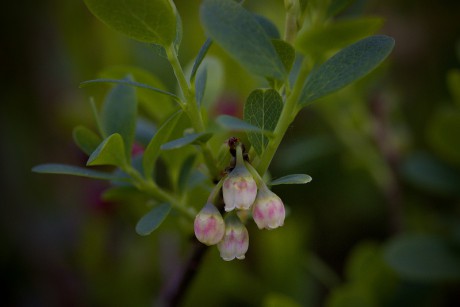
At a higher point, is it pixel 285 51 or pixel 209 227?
pixel 285 51

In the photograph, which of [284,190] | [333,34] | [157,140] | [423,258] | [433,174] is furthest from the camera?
[284,190]

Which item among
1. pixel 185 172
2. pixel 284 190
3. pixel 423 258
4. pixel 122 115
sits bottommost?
pixel 284 190

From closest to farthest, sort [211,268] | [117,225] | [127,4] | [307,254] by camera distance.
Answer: [127,4]
[211,268]
[307,254]
[117,225]

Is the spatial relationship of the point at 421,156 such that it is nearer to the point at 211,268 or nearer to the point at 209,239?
the point at 211,268

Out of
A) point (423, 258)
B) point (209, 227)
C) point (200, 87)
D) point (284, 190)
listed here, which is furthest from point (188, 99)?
point (284, 190)

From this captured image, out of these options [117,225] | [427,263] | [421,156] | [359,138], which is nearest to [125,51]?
[117,225]

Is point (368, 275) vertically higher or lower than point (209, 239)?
lower

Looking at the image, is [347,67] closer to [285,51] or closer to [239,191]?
[285,51]
